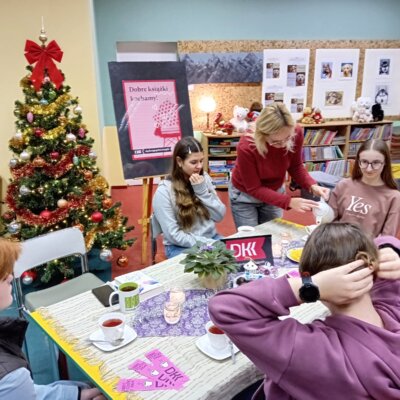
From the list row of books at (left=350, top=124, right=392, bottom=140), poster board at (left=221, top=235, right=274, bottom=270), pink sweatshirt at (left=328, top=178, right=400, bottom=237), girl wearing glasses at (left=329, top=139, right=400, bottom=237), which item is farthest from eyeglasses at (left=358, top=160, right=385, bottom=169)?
row of books at (left=350, top=124, right=392, bottom=140)

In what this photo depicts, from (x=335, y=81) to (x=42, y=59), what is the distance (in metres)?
4.67

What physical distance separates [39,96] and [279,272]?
7.08ft

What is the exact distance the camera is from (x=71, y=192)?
3.03 m

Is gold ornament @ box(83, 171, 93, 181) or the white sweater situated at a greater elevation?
gold ornament @ box(83, 171, 93, 181)

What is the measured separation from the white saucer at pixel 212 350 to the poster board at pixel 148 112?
77.5 inches

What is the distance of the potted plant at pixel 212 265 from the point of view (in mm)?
1654

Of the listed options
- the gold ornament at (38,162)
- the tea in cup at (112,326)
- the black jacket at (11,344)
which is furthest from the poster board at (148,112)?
the black jacket at (11,344)

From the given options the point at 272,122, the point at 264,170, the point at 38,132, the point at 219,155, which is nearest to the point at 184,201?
the point at 264,170

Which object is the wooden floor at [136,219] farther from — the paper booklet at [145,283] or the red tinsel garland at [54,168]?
the paper booklet at [145,283]

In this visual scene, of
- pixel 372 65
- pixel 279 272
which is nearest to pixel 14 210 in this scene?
pixel 279 272

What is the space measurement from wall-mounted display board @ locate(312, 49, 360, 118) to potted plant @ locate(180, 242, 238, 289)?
5022 mm

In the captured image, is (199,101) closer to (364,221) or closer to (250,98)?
(250,98)

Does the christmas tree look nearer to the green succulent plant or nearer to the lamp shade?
the green succulent plant

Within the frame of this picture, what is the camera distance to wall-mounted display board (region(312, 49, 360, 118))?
5.98 metres
